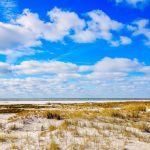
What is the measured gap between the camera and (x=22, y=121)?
1748cm

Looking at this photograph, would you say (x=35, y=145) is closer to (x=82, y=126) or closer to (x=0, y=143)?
(x=0, y=143)

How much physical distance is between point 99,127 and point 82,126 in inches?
32.8

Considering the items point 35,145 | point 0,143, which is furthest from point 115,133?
point 0,143

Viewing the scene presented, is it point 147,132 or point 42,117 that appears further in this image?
point 42,117

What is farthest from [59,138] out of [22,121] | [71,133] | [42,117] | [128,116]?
[128,116]

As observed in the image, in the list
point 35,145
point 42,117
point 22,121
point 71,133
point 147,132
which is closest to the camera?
point 35,145

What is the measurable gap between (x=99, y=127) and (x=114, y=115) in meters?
5.77

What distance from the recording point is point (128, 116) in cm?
2014

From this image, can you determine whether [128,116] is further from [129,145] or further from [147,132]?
[129,145]

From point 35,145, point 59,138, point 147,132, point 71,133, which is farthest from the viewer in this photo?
point 147,132

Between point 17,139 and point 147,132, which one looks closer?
point 17,139

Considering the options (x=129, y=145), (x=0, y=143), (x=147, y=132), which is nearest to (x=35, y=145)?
(x=0, y=143)

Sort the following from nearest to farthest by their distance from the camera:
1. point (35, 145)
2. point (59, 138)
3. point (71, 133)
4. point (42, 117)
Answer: point (35, 145), point (59, 138), point (71, 133), point (42, 117)

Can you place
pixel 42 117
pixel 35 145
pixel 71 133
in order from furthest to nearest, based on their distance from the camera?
pixel 42 117, pixel 71 133, pixel 35 145
